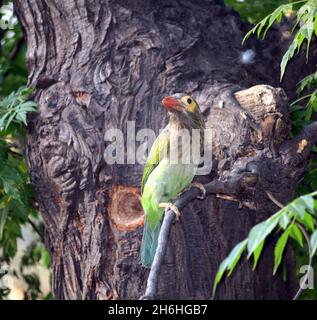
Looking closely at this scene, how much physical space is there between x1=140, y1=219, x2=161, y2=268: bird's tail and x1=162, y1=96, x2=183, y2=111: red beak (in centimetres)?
72

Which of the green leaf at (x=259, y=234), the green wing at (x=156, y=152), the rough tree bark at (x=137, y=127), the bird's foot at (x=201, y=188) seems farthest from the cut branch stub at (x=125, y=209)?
the green leaf at (x=259, y=234)

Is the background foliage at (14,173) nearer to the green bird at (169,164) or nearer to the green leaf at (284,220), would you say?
the green bird at (169,164)

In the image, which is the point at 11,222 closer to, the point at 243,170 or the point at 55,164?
the point at 55,164

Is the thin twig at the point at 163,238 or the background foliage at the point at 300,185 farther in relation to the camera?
the thin twig at the point at 163,238

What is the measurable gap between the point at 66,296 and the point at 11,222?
98 cm

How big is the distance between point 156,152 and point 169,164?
0.13m

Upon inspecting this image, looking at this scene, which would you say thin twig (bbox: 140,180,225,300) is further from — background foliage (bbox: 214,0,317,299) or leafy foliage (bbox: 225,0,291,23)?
leafy foliage (bbox: 225,0,291,23)

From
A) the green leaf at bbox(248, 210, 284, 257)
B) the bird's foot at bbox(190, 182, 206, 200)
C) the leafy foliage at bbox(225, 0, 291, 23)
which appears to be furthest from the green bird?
the green leaf at bbox(248, 210, 284, 257)

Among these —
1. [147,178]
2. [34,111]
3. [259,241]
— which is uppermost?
[34,111]

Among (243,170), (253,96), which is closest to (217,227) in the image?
(243,170)

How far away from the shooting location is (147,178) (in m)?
4.85

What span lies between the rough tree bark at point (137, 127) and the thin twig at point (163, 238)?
10 cm

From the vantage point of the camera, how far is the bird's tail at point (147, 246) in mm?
4598

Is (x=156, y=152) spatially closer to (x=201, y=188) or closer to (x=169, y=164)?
(x=169, y=164)
